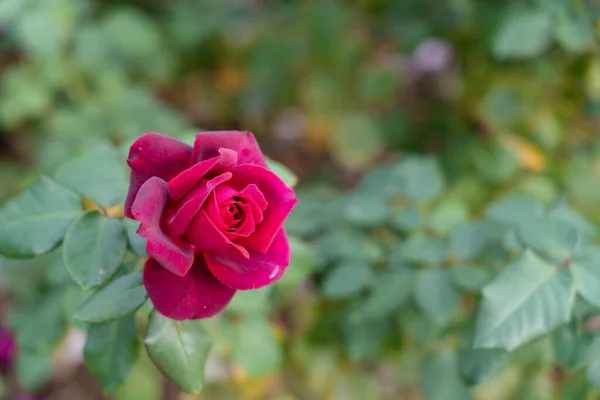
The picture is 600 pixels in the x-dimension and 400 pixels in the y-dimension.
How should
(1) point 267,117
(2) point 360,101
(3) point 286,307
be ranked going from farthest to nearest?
(1) point 267,117, (2) point 360,101, (3) point 286,307

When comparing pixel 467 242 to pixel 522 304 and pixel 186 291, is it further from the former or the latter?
pixel 186 291

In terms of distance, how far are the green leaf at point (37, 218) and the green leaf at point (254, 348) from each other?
17.2 inches

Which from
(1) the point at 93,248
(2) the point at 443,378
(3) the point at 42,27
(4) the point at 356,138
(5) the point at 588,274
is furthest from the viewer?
(4) the point at 356,138

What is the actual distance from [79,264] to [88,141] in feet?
2.64

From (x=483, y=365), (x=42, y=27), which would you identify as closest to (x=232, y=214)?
(x=483, y=365)

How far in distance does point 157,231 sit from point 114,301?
0.13m

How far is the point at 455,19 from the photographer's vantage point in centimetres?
158

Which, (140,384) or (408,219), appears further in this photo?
(140,384)

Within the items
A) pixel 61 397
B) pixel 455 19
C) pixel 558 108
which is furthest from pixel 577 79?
pixel 61 397

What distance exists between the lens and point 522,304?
2.29ft

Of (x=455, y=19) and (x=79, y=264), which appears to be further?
(x=455, y=19)

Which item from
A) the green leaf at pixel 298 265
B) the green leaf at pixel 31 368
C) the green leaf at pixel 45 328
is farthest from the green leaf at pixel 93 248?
the green leaf at pixel 31 368

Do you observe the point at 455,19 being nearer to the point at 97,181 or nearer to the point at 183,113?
the point at 183,113

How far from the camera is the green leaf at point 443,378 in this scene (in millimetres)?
1000
